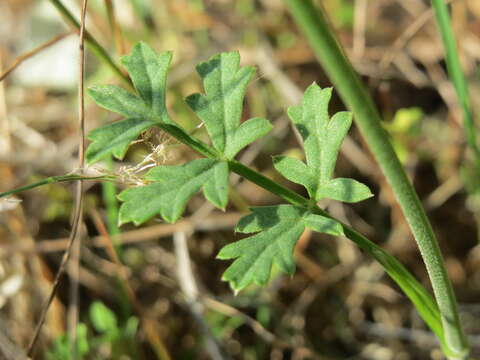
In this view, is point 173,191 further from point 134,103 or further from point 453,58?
point 453,58

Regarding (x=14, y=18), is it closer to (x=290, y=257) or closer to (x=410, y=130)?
(x=410, y=130)

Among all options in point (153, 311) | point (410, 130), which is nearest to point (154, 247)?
point (153, 311)

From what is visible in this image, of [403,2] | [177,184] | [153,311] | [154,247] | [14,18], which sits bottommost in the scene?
[153,311]

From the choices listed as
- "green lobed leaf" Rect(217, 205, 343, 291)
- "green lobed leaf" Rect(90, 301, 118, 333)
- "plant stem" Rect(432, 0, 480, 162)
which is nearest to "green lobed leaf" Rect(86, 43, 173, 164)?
"green lobed leaf" Rect(217, 205, 343, 291)

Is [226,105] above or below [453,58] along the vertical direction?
above

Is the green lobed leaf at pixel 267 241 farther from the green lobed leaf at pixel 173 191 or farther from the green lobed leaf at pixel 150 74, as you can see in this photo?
the green lobed leaf at pixel 150 74

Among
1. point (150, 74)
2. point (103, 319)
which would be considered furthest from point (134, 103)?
point (103, 319)
